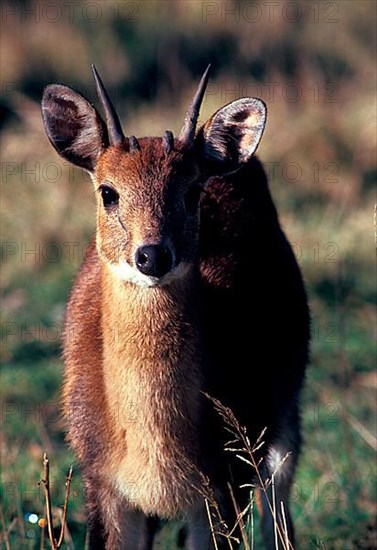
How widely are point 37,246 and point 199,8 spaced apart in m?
9.15

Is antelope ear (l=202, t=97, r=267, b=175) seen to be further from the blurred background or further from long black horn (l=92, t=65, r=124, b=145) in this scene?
the blurred background

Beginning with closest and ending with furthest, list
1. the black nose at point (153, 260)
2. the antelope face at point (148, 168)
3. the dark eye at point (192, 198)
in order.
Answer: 1. the black nose at point (153, 260)
2. the antelope face at point (148, 168)
3. the dark eye at point (192, 198)

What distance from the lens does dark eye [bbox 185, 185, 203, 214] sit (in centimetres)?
528

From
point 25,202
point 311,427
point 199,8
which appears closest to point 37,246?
point 25,202

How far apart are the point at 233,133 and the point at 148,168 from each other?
0.55 meters

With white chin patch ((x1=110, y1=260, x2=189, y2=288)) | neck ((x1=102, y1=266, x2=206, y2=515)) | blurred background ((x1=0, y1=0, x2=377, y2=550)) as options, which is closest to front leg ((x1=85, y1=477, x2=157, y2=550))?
neck ((x1=102, y1=266, x2=206, y2=515))

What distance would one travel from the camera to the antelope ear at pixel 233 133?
551cm

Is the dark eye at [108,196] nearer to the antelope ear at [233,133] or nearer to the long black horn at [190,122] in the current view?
the long black horn at [190,122]

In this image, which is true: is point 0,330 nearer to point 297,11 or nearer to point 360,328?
point 360,328

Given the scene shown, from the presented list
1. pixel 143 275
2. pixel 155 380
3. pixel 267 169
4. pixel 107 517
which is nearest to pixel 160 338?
pixel 155 380

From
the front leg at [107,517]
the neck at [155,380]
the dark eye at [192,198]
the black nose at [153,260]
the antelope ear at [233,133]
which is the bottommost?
the front leg at [107,517]

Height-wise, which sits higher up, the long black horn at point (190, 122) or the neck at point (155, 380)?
the long black horn at point (190, 122)

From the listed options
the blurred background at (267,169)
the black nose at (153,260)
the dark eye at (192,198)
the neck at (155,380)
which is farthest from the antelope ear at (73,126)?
the blurred background at (267,169)

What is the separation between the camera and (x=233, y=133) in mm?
5590
